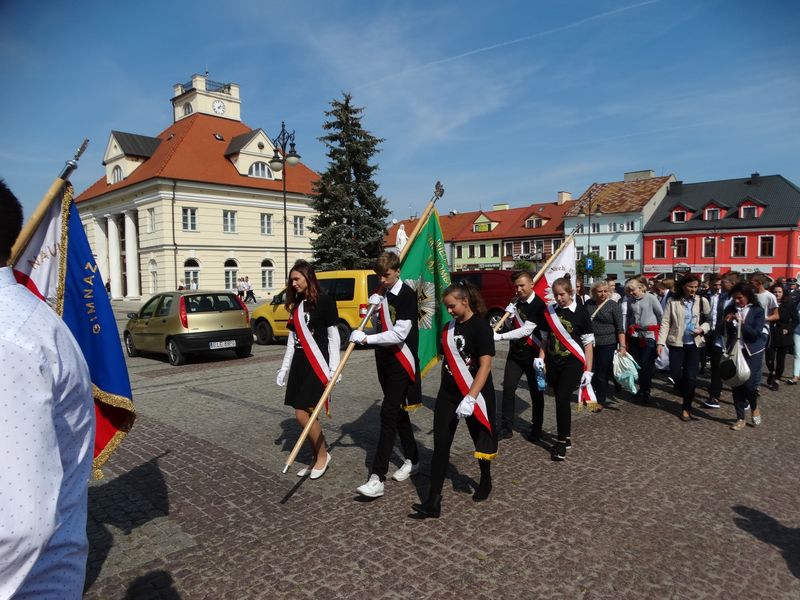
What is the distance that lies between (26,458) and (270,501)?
365cm

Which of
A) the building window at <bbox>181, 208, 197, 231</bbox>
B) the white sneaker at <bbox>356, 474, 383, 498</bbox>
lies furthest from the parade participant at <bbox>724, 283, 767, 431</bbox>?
the building window at <bbox>181, 208, 197, 231</bbox>

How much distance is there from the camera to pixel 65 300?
3.74 meters

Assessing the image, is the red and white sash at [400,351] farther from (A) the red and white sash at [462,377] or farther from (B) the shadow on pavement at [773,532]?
(B) the shadow on pavement at [773,532]

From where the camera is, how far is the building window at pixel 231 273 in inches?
1729

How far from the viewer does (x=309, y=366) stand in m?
5.28

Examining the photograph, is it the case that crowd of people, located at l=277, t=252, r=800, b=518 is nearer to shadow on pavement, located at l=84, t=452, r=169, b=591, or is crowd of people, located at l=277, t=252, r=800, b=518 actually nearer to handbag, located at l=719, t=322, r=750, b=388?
handbag, located at l=719, t=322, r=750, b=388

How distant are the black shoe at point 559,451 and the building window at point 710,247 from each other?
2340 inches

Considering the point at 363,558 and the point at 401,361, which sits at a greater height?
the point at 401,361

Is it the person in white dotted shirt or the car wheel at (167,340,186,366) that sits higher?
the person in white dotted shirt

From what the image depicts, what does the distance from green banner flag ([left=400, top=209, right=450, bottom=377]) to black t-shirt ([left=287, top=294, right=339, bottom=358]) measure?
897 millimetres

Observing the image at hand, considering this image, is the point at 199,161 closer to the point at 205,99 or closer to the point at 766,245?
the point at 205,99

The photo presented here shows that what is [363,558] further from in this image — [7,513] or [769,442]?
[769,442]

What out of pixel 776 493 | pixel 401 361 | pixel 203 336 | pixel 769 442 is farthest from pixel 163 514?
pixel 203 336

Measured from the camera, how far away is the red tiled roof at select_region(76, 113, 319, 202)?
41812 mm
